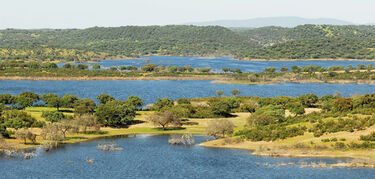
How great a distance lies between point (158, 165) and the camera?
261 ft

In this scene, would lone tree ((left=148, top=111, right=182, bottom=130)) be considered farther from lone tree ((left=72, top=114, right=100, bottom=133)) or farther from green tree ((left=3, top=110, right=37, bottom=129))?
green tree ((left=3, top=110, right=37, bottom=129))

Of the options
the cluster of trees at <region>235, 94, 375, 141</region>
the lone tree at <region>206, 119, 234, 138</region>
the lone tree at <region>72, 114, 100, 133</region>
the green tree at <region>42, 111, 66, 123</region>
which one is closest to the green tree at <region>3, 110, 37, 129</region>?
the green tree at <region>42, 111, 66, 123</region>

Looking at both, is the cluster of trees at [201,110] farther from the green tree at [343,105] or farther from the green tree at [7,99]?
the green tree at [7,99]

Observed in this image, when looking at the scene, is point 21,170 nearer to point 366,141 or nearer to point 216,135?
point 216,135

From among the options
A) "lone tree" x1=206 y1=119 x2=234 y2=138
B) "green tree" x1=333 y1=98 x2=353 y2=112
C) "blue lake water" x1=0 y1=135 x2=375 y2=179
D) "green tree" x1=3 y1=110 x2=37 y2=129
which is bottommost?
"blue lake water" x1=0 y1=135 x2=375 y2=179

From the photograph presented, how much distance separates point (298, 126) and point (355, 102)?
25.7 meters

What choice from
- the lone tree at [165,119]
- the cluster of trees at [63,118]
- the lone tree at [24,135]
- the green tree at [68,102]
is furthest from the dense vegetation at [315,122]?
the green tree at [68,102]

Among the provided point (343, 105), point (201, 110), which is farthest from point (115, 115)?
point (343, 105)

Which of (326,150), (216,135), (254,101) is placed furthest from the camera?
(254,101)

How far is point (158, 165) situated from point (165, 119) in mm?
32751

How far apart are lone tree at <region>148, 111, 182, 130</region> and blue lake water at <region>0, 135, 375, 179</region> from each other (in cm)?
1747

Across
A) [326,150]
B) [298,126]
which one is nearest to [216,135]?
[298,126]

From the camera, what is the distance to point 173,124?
374 feet

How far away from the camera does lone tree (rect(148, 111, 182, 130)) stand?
366 feet
